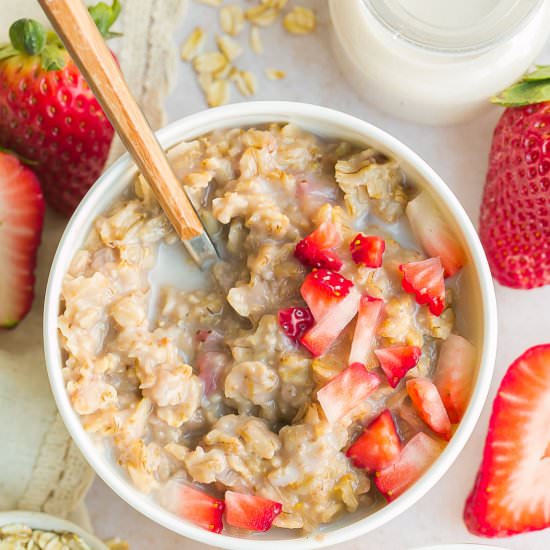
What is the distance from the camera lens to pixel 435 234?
1502 millimetres

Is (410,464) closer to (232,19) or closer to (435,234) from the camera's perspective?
(435,234)

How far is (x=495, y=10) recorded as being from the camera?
1.65 metres

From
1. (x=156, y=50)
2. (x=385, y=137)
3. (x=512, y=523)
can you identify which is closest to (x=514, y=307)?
(x=512, y=523)

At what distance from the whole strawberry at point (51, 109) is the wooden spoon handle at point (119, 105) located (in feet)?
1.25

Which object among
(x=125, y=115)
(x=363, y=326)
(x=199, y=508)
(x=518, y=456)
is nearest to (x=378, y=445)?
(x=363, y=326)

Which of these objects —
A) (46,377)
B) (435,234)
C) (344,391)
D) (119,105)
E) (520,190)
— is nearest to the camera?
(119,105)

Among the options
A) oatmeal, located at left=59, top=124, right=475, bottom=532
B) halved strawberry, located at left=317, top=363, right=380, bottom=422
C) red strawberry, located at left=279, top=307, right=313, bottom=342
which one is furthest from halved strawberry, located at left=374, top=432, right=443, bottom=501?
red strawberry, located at left=279, top=307, right=313, bottom=342

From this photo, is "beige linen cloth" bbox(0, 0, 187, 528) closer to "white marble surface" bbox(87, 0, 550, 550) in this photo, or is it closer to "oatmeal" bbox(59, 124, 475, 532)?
"white marble surface" bbox(87, 0, 550, 550)

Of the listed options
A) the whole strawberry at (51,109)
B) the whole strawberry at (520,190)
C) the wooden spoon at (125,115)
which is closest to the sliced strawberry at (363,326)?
the wooden spoon at (125,115)

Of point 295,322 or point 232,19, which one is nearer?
point 295,322

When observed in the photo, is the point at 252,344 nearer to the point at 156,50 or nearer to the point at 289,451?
the point at 289,451

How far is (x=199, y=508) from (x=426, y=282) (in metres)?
0.46

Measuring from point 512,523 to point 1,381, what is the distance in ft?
3.02

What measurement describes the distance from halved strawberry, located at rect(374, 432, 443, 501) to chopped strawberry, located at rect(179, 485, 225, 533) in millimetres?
243
